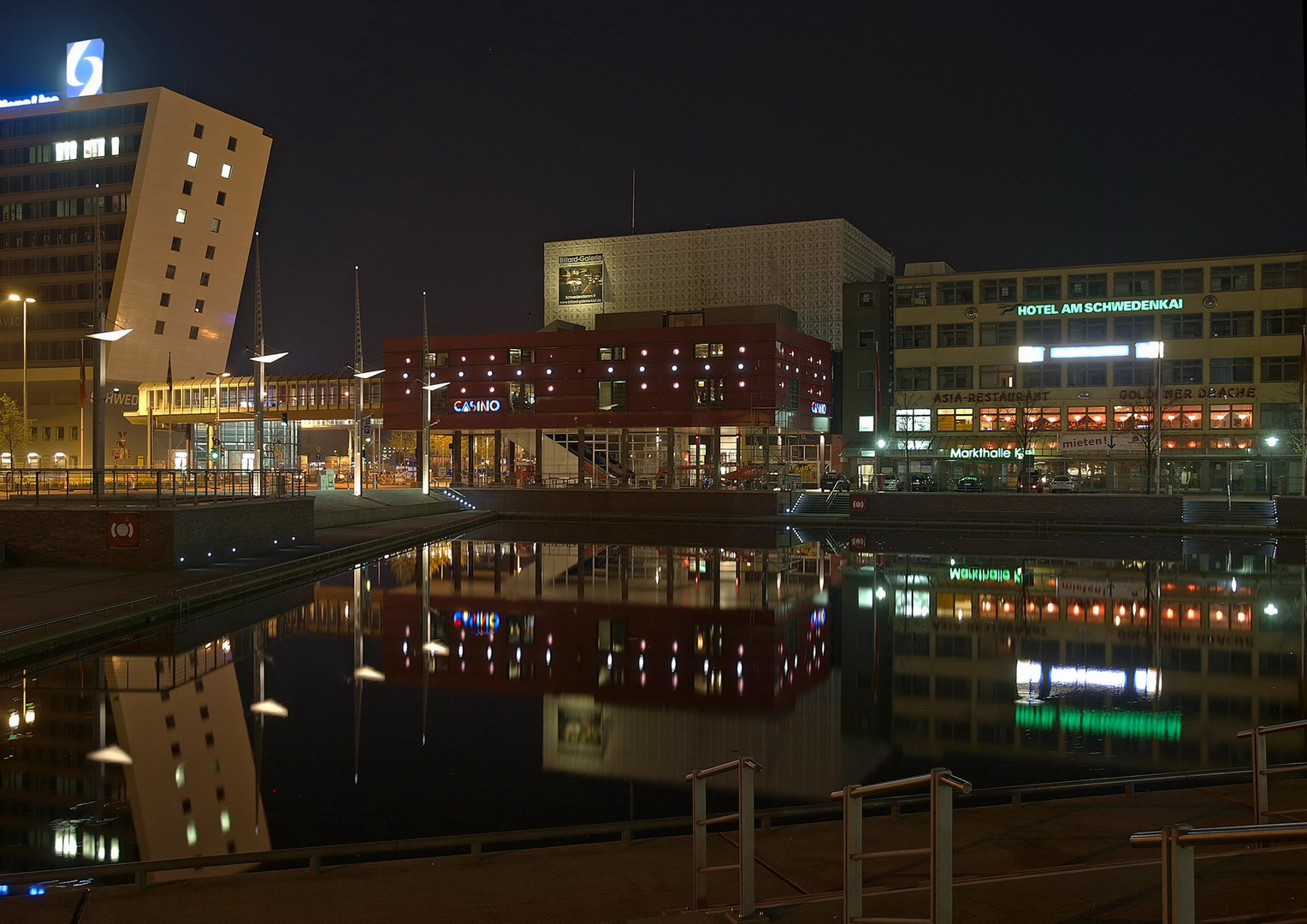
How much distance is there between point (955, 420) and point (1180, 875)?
76.0 m

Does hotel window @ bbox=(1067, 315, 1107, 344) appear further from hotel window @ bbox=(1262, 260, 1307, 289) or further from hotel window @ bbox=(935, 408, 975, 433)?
hotel window @ bbox=(1262, 260, 1307, 289)

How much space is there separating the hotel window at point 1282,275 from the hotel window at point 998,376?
17.4 metres

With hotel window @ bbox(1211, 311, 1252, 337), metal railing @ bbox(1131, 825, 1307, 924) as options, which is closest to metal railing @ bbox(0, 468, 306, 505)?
metal railing @ bbox(1131, 825, 1307, 924)

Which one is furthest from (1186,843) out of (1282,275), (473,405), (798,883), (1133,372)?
(1282,275)

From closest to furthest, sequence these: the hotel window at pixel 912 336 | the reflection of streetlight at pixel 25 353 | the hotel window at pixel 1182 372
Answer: the reflection of streetlight at pixel 25 353 < the hotel window at pixel 1182 372 < the hotel window at pixel 912 336

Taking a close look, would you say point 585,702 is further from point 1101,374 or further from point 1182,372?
point 1182,372

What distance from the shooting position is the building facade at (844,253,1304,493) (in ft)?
226

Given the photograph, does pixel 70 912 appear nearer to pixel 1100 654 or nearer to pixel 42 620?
pixel 42 620

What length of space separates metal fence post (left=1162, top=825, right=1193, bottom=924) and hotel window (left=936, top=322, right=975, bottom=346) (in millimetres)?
75917

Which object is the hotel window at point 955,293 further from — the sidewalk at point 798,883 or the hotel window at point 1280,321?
the sidewalk at point 798,883

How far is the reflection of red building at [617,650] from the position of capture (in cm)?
1589

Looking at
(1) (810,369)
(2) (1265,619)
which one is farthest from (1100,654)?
(1) (810,369)

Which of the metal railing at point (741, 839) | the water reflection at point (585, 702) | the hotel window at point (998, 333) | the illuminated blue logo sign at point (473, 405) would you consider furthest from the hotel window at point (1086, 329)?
the metal railing at point (741, 839)

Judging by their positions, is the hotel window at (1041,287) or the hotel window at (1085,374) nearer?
the hotel window at (1085,374)
